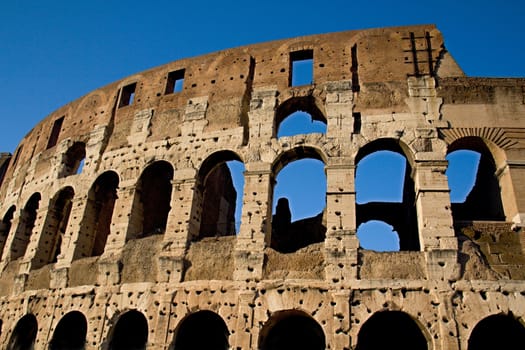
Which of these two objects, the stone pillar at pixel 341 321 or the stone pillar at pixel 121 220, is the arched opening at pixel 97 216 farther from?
the stone pillar at pixel 341 321

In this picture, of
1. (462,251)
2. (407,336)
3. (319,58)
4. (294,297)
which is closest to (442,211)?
(462,251)

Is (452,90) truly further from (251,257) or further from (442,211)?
(251,257)

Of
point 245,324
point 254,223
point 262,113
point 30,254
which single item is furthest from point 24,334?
point 262,113

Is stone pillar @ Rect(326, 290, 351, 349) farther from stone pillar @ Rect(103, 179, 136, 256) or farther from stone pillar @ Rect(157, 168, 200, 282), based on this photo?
stone pillar @ Rect(103, 179, 136, 256)

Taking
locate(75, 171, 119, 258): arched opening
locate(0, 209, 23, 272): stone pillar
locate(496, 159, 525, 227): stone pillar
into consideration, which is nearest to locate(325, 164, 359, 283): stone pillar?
locate(496, 159, 525, 227): stone pillar

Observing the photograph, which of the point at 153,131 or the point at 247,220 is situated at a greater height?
the point at 153,131

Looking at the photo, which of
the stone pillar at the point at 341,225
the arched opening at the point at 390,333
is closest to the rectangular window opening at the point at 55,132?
the stone pillar at the point at 341,225
